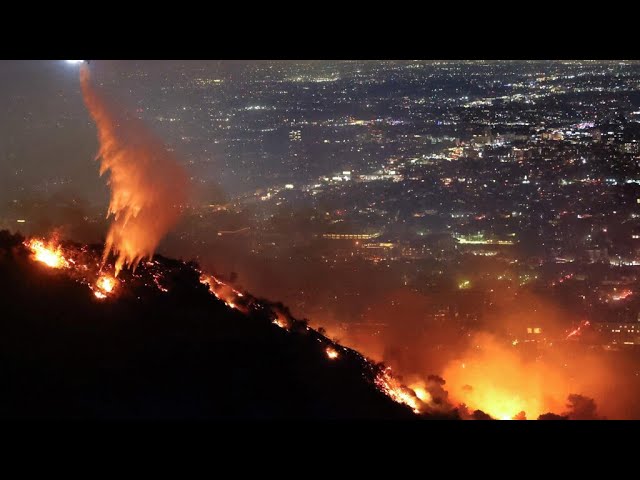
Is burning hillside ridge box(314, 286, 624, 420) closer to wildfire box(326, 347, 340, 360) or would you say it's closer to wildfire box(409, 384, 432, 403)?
wildfire box(409, 384, 432, 403)

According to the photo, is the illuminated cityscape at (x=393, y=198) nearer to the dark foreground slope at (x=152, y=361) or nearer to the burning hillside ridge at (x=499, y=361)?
the burning hillside ridge at (x=499, y=361)

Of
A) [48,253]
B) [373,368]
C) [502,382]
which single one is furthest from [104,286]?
[502,382]

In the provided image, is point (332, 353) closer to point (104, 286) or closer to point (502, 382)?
point (104, 286)

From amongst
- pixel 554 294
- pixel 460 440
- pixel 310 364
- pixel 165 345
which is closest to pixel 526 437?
pixel 460 440

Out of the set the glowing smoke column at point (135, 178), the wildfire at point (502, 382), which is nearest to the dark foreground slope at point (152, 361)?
the glowing smoke column at point (135, 178)

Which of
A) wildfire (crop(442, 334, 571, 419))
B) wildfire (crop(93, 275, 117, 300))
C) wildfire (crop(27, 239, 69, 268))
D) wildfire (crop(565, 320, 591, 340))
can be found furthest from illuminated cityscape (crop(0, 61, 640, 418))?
wildfire (crop(93, 275, 117, 300))
